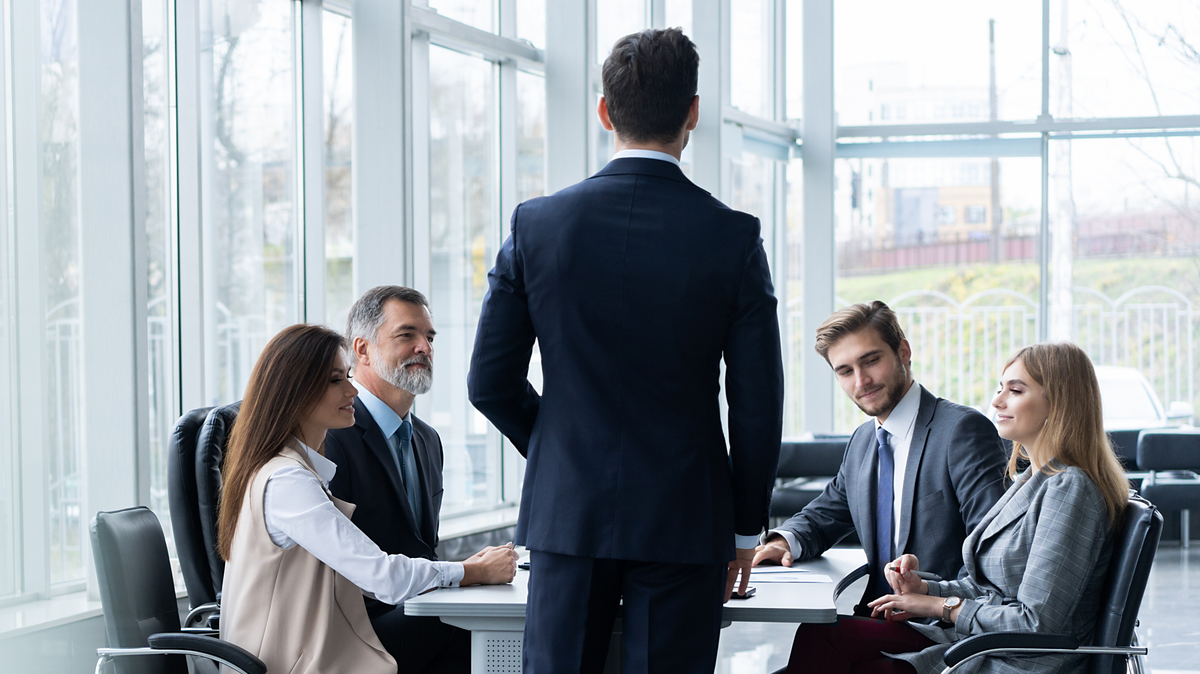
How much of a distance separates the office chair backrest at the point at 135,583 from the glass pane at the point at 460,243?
2706 mm

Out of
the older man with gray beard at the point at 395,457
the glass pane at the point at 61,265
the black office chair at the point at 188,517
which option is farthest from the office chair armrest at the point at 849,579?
the glass pane at the point at 61,265

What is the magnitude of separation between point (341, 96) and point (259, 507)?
2862 millimetres

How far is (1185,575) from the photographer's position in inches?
243

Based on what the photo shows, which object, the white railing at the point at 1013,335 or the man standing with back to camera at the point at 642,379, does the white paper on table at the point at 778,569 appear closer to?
the man standing with back to camera at the point at 642,379

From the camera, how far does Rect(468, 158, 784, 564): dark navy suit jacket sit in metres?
1.72

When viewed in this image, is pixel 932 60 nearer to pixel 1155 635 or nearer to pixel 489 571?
pixel 1155 635

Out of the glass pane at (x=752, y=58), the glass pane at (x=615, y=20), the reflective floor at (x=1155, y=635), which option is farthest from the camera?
the glass pane at (x=752, y=58)

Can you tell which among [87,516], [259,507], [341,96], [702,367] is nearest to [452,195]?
[341,96]

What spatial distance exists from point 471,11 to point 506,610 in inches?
151

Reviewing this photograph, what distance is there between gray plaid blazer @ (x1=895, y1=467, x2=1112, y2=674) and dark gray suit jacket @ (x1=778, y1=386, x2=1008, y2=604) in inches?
7.6

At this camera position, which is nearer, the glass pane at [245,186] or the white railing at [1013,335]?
the glass pane at [245,186]

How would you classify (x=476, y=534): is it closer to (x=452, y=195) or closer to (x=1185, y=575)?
(x=452, y=195)

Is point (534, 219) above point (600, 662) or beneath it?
above

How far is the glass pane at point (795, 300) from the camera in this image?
313 inches
